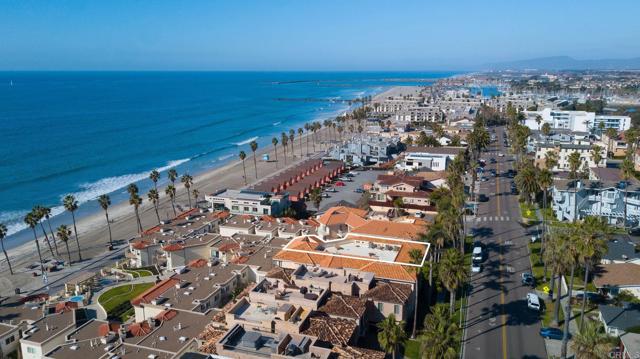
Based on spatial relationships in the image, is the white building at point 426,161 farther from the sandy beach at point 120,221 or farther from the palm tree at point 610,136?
the palm tree at point 610,136

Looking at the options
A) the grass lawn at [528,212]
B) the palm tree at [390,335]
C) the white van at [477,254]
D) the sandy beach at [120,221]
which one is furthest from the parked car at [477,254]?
the sandy beach at [120,221]

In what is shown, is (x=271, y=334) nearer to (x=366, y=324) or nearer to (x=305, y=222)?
(x=366, y=324)

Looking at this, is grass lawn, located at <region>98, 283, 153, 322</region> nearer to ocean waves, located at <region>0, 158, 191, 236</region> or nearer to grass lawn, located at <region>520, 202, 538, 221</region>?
ocean waves, located at <region>0, 158, 191, 236</region>

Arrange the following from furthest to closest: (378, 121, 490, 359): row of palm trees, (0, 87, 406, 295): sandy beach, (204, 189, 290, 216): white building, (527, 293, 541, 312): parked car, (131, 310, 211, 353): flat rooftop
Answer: (204, 189, 290, 216): white building, (0, 87, 406, 295): sandy beach, (527, 293, 541, 312): parked car, (131, 310, 211, 353): flat rooftop, (378, 121, 490, 359): row of palm trees

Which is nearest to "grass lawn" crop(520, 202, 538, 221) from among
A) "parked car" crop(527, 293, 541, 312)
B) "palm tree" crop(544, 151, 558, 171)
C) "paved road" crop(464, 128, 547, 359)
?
"paved road" crop(464, 128, 547, 359)

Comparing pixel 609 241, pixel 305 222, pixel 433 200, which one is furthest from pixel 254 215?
pixel 609 241

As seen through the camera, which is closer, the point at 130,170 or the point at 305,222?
the point at 305,222
